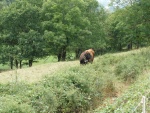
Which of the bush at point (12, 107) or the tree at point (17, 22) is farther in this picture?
the tree at point (17, 22)

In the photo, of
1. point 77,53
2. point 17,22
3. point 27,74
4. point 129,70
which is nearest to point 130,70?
point 129,70

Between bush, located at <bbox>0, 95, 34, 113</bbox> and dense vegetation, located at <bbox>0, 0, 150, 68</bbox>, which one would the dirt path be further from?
dense vegetation, located at <bbox>0, 0, 150, 68</bbox>

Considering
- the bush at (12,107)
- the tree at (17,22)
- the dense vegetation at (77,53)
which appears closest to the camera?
the bush at (12,107)

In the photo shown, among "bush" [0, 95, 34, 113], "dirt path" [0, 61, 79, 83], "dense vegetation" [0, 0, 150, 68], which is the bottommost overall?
"dirt path" [0, 61, 79, 83]

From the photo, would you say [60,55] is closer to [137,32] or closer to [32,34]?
[32,34]

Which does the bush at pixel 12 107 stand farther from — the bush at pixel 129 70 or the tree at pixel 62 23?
the tree at pixel 62 23

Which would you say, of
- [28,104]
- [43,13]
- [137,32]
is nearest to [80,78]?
[28,104]

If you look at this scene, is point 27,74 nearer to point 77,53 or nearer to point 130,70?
point 130,70

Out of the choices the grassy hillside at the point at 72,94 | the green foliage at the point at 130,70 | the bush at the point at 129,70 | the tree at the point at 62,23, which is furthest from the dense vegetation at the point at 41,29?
the grassy hillside at the point at 72,94

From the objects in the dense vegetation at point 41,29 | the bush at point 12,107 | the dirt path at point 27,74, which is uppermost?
the dense vegetation at point 41,29

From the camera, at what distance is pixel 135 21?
80.8ft

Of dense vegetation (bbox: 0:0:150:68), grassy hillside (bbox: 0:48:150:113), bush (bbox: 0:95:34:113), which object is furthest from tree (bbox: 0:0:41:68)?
bush (bbox: 0:95:34:113)

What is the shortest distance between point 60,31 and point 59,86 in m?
20.4

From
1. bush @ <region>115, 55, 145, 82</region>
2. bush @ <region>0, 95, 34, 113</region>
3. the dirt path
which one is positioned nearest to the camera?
bush @ <region>0, 95, 34, 113</region>
